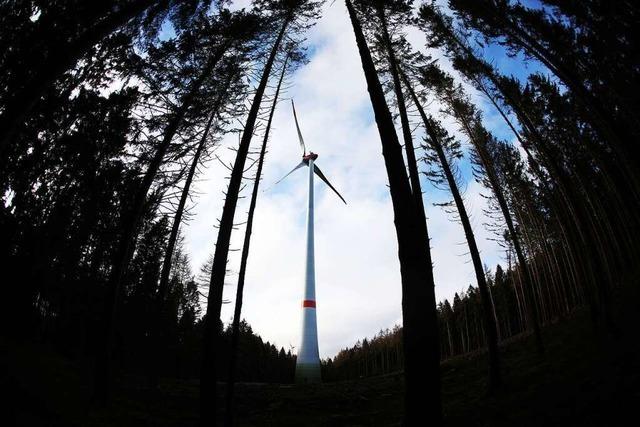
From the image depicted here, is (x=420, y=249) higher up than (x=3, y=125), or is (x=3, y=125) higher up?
(x=3, y=125)

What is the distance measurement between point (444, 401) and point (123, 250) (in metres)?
11.7

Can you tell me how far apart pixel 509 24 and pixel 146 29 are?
12.2 metres

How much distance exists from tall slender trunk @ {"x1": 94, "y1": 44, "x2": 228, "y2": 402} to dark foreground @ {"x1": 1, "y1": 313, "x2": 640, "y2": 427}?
29.8 inches

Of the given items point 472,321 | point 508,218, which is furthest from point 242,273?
point 472,321

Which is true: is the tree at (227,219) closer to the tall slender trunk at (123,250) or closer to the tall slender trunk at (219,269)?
the tall slender trunk at (219,269)

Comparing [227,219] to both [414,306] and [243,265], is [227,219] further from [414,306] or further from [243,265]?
[414,306]

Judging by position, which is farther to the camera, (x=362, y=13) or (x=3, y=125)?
(x=362, y=13)

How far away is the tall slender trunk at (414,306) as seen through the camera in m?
3.63

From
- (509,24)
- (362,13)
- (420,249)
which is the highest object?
(509,24)

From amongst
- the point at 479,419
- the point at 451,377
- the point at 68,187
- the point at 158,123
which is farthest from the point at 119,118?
the point at 451,377

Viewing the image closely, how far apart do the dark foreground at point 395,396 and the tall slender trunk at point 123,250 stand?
76cm

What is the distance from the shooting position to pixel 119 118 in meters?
12.2

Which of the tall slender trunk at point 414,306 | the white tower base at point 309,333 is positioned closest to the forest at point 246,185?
the tall slender trunk at point 414,306

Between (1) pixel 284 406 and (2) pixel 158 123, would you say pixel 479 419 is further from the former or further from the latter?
(2) pixel 158 123
